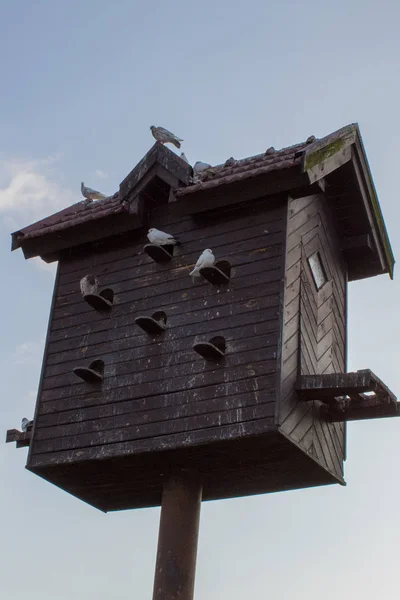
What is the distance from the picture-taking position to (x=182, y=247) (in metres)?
11.5

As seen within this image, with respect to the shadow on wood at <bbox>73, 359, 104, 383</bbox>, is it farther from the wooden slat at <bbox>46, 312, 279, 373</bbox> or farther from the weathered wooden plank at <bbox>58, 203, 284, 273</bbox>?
the weathered wooden plank at <bbox>58, 203, 284, 273</bbox>

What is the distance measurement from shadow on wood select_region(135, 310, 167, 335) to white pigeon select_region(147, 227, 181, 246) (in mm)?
731

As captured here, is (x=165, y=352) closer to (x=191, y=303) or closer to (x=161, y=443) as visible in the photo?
(x=191, y=303)

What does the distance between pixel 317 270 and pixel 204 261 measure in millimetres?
1533

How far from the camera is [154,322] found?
10.9 meters

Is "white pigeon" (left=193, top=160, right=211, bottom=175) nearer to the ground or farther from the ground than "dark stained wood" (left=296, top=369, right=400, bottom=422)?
farther from the ground

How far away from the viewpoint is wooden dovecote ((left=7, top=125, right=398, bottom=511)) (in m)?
10.3

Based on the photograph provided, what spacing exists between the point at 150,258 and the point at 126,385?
1.51m

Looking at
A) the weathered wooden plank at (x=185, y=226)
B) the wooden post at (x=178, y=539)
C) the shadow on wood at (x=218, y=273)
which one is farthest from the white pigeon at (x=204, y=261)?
the wooden post at (x=178, y=539)

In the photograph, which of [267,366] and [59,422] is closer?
[267,366]

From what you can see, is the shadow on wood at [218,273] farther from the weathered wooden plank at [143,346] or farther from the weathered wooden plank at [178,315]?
the weathered wooden plank at [143,346]

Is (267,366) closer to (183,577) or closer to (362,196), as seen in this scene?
(183,577)

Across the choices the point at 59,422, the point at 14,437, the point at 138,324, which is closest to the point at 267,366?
the point at 138,324

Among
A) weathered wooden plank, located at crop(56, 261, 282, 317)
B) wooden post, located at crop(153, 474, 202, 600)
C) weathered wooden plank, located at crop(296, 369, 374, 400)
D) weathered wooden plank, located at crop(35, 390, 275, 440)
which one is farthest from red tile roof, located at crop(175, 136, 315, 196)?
wooden post, located at crop(153, 474, 202, 600)
